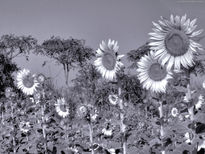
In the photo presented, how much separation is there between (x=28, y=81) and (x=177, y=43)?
5.68m

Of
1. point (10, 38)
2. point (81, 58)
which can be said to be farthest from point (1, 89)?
point (81, 58)

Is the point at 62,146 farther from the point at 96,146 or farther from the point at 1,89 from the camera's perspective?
the point at 1,89

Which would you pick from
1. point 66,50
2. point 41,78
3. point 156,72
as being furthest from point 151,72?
point 66,50

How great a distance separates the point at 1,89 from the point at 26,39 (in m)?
8.79

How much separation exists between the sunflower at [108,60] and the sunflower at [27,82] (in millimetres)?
3545

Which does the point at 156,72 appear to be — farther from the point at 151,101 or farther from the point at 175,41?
the point at 175,41

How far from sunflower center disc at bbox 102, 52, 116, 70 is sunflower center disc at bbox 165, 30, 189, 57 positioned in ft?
3.76

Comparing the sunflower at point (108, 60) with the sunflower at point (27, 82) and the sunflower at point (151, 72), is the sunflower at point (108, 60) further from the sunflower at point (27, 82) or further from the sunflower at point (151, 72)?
the sunflower at point (27, 82)

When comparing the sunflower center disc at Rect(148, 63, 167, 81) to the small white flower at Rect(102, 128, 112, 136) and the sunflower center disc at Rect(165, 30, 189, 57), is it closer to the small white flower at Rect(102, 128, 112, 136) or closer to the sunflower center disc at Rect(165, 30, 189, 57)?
the sunflower center disc at Rect(165, 30, 189, 57)

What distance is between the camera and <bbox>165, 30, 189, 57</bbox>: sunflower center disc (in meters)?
4.04

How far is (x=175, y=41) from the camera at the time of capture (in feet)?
13.6

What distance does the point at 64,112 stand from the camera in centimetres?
1105

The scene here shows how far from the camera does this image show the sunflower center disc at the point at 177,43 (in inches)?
159

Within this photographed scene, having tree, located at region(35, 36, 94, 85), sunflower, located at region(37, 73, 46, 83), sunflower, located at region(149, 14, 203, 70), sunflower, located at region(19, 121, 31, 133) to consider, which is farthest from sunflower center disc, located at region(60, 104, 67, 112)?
tree, located at region(35, 36, 94, 85)
